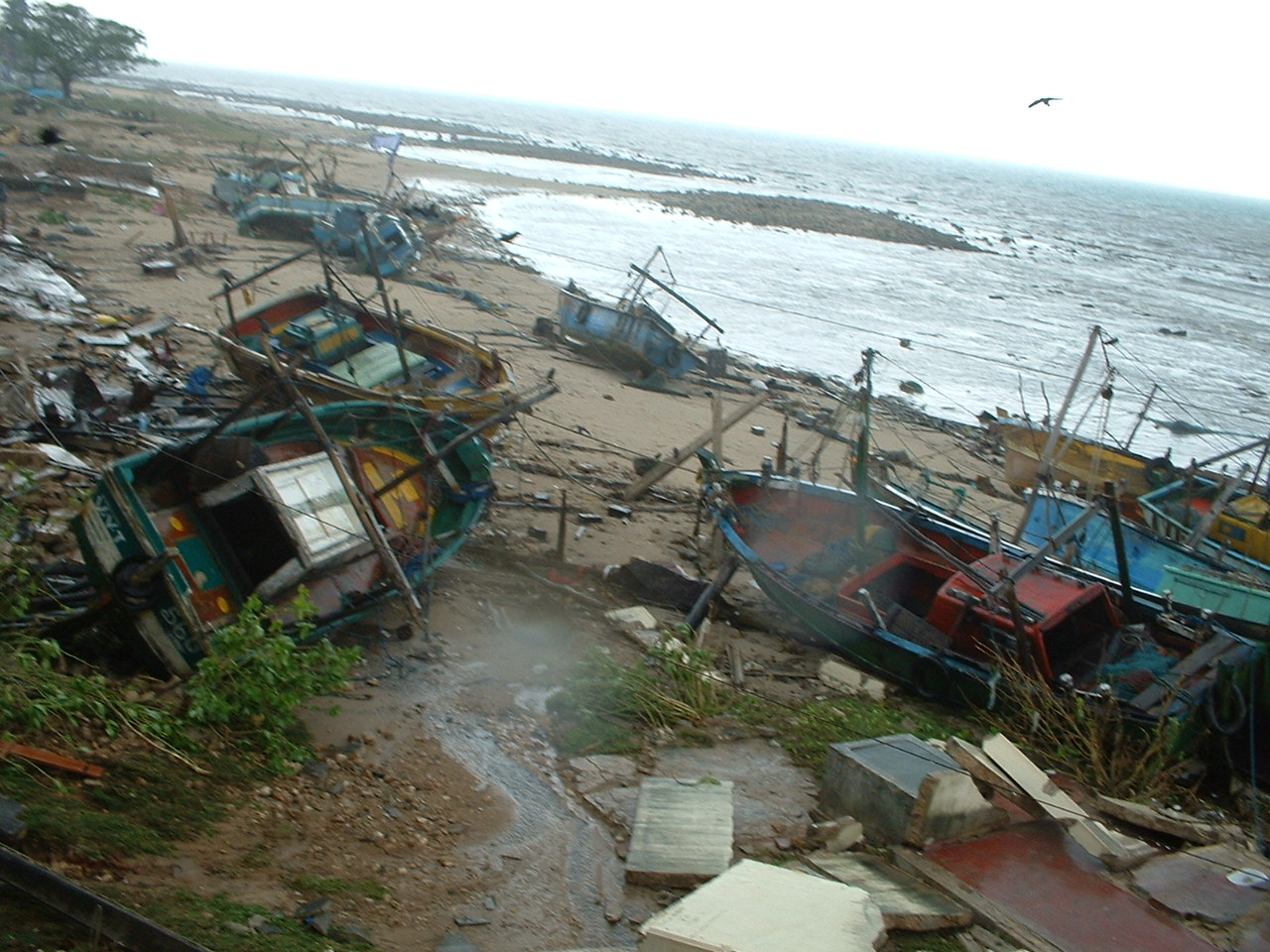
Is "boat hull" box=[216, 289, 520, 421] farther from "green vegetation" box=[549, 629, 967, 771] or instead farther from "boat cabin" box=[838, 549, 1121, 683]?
"boat cabin" box=[838, 549, 1121, 683]

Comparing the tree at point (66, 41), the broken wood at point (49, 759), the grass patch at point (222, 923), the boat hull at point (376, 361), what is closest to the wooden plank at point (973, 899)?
the grass patch at point (222, 923)

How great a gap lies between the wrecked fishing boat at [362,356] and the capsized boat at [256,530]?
167 centimetres

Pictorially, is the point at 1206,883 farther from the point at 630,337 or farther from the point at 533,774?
the point at 630,337

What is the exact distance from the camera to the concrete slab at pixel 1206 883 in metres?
5.88

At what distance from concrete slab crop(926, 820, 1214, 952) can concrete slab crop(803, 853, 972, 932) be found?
0.32 m

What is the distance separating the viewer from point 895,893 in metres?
5.64

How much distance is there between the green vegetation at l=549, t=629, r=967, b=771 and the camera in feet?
26.1

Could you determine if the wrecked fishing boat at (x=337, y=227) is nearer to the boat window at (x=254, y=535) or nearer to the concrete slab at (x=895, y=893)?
the boat window at (x=254, y=535)

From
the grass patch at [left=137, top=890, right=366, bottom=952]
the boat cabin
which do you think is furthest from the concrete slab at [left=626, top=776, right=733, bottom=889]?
the boat cabin

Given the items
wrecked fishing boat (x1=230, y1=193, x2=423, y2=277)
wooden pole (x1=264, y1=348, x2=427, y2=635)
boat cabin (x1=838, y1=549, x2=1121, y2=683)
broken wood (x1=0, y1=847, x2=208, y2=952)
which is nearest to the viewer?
broken wood (x1=0, y1=847, x2=208, y2=952)

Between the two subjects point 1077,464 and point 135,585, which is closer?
point 135,585

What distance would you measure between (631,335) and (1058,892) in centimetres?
1639

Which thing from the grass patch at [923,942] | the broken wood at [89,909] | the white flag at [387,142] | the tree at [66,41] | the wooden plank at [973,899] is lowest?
the wooden plank at [973,899]

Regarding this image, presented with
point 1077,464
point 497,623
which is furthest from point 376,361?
point 1077,464
